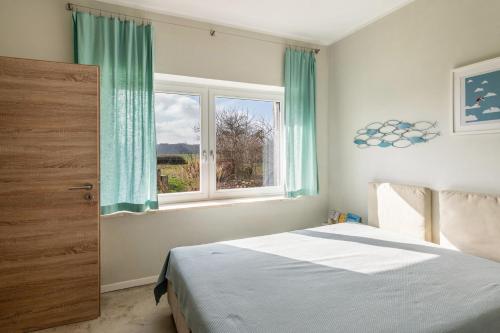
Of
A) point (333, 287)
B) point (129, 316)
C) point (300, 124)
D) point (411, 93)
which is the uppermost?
point (411, 93)

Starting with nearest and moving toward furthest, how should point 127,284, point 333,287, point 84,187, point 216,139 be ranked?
point 333,287
point 84,187
point 127,284
point 216,139

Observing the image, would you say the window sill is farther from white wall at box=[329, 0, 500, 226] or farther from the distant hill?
white wall at box=[329, 0, 500, 226]

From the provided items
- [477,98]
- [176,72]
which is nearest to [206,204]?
[176,72]

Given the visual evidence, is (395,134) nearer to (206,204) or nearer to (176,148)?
(206,204)

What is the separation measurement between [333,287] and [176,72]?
2.29 m

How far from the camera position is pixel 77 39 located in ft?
7.64

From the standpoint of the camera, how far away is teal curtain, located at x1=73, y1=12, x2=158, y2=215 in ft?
7.88

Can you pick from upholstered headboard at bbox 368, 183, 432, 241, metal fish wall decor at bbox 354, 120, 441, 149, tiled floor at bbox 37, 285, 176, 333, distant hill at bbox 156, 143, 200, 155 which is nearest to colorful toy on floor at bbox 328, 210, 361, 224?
upholstered headboard at bbox 368, 183, 432, 241

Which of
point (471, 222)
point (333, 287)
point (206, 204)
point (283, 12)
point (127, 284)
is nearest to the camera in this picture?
point (333, 287)

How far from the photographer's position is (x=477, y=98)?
2055mm

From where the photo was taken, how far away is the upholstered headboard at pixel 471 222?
1905 mm

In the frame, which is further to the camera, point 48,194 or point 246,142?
point 246,142

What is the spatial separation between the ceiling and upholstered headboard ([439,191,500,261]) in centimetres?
178

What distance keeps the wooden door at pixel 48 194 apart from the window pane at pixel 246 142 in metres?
1.35
